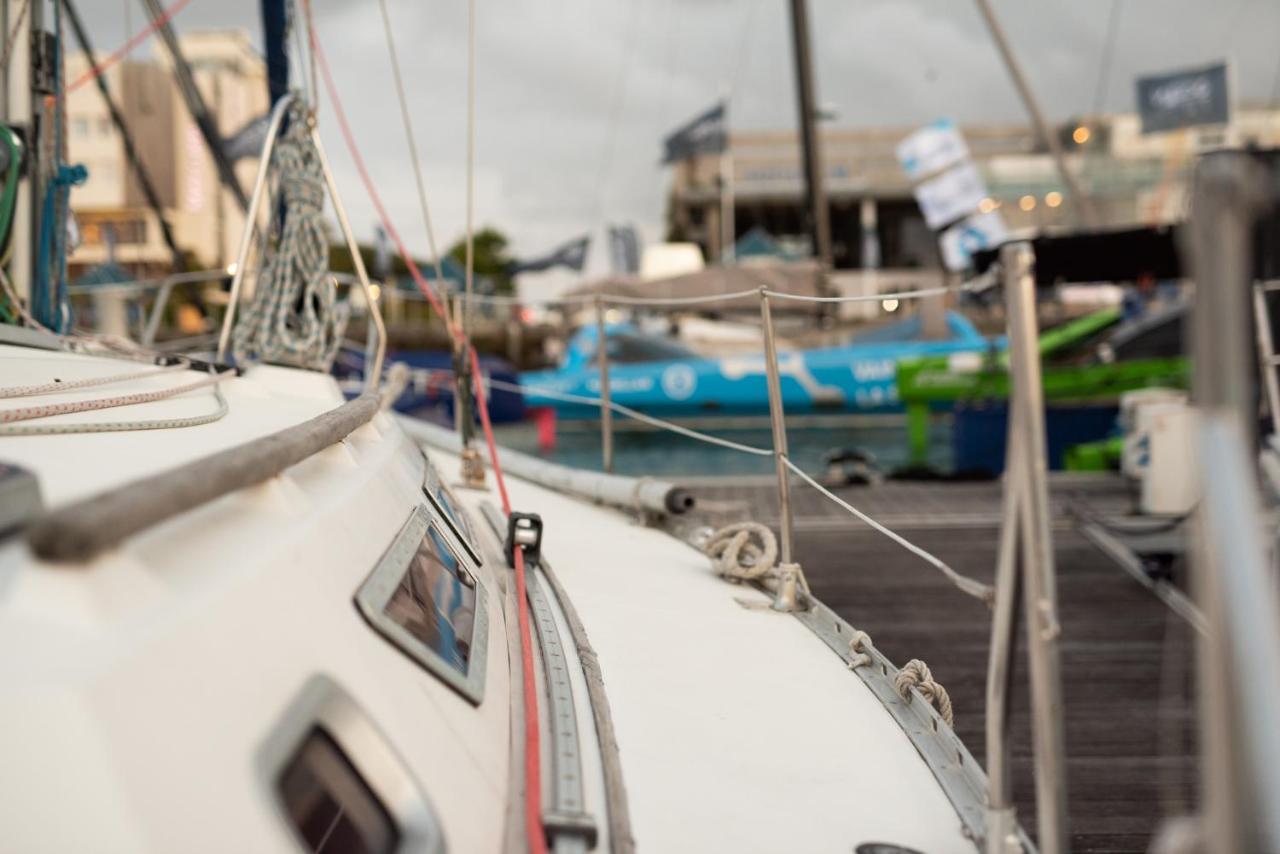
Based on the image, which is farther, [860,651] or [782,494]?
[782,494]

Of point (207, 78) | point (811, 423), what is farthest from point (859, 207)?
point (811, 423)

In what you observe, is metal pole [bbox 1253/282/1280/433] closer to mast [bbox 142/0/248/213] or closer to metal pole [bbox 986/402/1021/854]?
metal pole [bbox 986/402/1021/854]

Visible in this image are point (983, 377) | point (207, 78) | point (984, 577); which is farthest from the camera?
point (207, 78)

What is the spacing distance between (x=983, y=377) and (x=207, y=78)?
27.1 metres

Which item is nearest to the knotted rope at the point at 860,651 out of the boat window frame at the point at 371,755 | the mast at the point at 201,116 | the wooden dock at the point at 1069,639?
the wooden dock at the point at 1069,639

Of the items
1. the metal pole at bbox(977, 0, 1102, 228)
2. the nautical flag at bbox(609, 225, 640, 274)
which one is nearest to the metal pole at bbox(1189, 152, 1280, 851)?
the metal pole at bbox(977, 0, 1102, 228)

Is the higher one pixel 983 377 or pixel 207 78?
pixel 207 78

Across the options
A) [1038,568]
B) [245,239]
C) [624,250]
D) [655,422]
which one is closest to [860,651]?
[1038,568]

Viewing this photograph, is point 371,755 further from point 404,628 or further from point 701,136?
point 701,136

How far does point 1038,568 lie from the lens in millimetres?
1197

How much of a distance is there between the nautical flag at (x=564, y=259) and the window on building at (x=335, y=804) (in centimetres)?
2354

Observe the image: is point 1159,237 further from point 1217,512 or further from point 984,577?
point 1217,512

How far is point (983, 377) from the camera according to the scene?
36.0 ft

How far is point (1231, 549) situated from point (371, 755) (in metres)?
0.79
